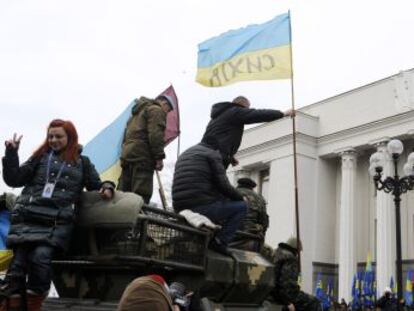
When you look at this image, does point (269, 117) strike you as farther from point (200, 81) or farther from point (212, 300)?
point (200, 81)

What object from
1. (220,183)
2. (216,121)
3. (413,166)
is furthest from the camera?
(413,166)

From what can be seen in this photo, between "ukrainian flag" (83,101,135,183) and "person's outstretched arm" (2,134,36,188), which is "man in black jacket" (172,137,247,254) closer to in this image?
"person's outstretched arm" (2,134,36,188)

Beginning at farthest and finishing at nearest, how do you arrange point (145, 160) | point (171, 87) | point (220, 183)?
point (171, 87)
point (145, 160)
point (220, 183)

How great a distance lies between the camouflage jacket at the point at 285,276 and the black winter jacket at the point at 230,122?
167 centimetres

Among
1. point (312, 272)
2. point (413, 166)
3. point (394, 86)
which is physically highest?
point (394, 86)

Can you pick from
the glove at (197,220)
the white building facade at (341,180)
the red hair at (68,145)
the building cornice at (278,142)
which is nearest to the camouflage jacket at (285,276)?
the glove at (197,220)

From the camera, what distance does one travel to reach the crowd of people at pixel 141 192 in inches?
153

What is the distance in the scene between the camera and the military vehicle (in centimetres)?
400

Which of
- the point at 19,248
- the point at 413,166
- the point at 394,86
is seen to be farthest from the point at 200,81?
the point at 394,86

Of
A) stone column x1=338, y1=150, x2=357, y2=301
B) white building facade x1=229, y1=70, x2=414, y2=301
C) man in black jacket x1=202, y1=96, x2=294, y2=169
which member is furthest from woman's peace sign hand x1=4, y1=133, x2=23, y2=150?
stone column x1=338, y1=150, x2=357, y2=301

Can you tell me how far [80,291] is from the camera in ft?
15.1

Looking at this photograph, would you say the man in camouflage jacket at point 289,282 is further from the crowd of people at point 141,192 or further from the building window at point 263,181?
the building window at point 263,181

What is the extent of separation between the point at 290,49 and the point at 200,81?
1506 mm

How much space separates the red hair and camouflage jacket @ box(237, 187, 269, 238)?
2.87 metres
